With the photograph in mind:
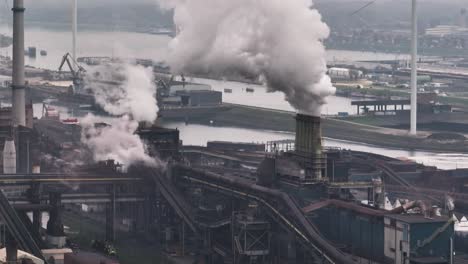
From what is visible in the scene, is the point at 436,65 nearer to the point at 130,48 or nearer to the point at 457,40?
the point at 457,40

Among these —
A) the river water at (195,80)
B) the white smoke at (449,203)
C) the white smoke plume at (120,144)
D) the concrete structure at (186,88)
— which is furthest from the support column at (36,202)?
the concrete structure at (186,88)

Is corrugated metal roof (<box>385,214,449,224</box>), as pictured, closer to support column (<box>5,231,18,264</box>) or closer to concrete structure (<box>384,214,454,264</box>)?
concrete structure (<box>384,214,454,264</box>)

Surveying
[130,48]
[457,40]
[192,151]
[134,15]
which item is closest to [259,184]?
[192,151]

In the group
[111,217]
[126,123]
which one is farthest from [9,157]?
[111,217]

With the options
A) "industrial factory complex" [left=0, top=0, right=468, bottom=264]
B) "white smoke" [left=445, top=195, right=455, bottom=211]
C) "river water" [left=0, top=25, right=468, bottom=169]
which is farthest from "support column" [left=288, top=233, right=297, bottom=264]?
"river water" [left=0, top=25, right=468, bottom=169]

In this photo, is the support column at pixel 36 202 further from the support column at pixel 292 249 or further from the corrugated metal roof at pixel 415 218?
the corrugated metal roof at pixel 415 218

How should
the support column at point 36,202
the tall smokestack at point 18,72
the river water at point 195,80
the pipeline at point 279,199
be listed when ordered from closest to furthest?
the pipeline at point 279,199, the support column at point 36,202, the tall smokestack at point 18,72, the river water at point 195,80
